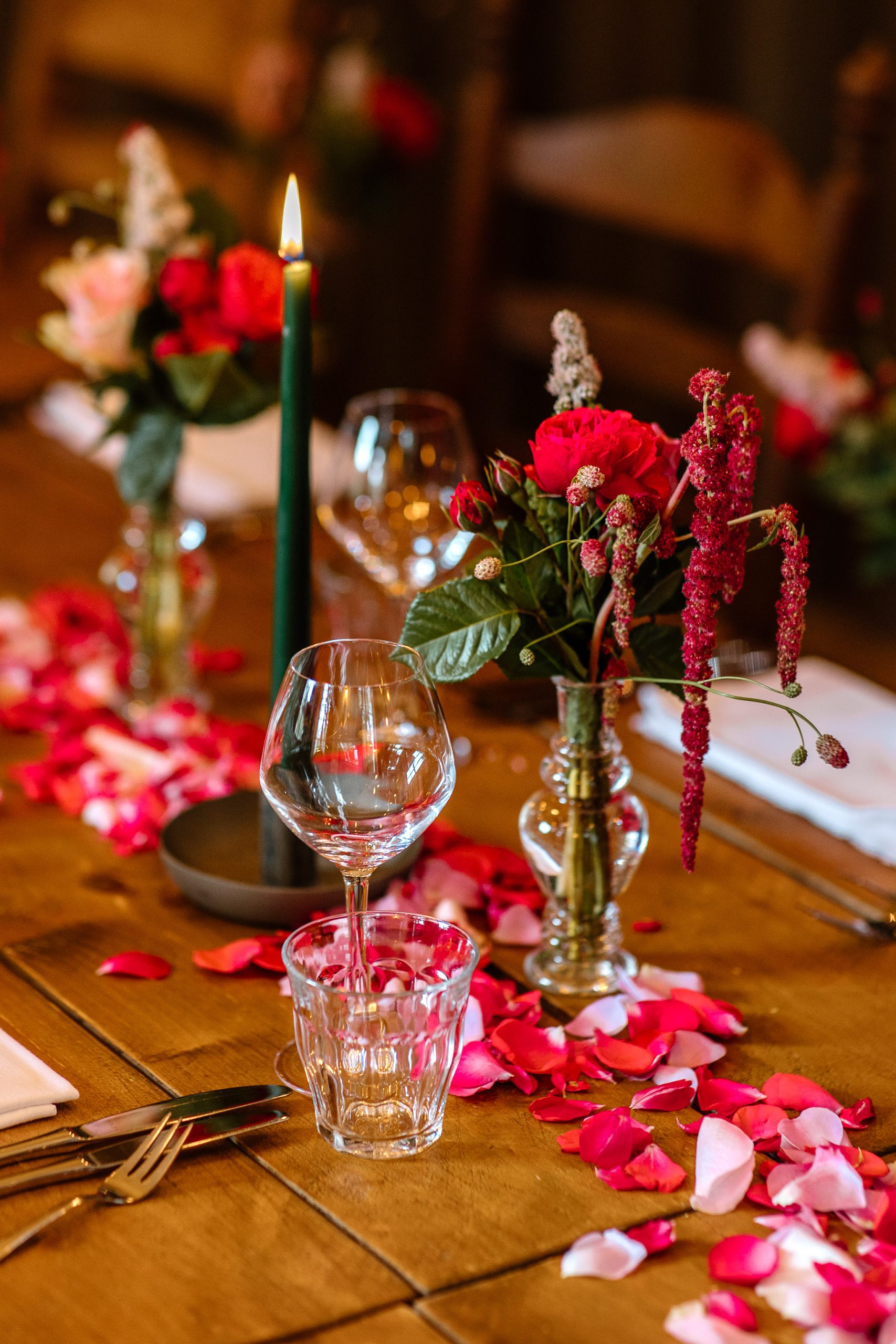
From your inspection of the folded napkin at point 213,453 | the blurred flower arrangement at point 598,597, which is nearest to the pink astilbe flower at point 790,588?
the blurred flower arrangement at point 598,597

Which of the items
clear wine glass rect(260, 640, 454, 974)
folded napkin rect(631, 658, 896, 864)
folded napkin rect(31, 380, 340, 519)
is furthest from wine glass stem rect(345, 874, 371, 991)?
folded napkin rect(31, 380, 340, 519)

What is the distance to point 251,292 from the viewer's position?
120cm

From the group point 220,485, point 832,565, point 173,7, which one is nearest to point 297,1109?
point 220,485

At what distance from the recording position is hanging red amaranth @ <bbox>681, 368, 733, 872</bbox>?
0.76 m

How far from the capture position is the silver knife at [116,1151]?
72 centimetres

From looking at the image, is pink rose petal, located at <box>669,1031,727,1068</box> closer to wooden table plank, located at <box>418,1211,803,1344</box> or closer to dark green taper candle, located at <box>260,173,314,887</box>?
wooden table plank, located at <box>418,1211,803,1344</box>

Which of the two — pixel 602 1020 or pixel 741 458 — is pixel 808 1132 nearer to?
pixel 602 1020

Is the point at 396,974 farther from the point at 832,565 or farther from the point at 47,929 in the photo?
the point at 832,565

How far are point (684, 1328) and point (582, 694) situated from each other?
0.37m

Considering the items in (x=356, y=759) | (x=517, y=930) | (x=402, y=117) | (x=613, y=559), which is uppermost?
(x=402, y=117)

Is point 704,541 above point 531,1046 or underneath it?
above

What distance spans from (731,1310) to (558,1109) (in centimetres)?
16

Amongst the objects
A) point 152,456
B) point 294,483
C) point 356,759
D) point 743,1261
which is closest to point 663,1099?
point 743,1261

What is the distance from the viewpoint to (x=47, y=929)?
3.20ft
